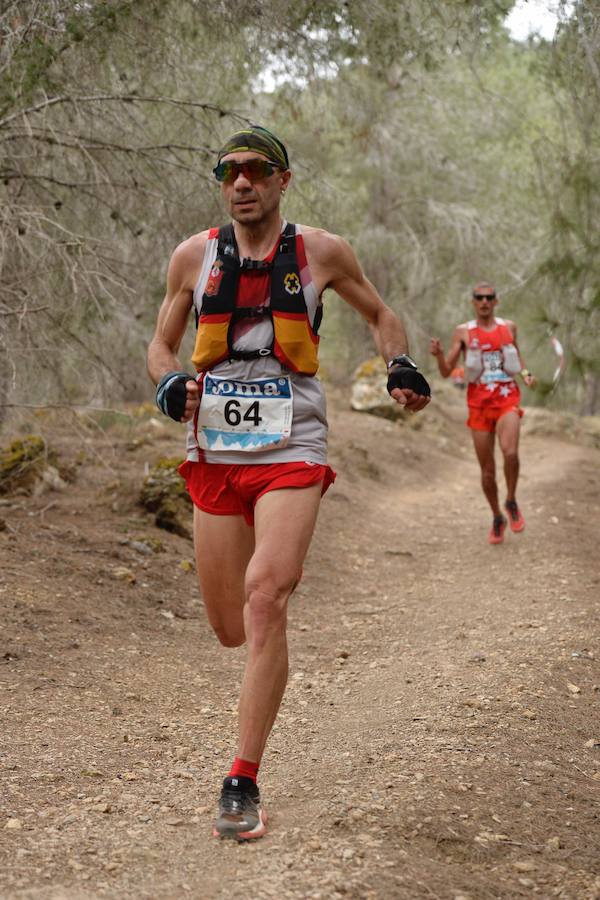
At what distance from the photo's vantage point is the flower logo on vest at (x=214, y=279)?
156 inches

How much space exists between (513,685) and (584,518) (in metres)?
6.22

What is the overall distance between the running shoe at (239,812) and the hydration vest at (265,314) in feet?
4.88

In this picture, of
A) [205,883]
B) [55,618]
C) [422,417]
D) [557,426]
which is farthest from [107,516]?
→ [557,426]

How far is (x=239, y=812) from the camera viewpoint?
11.7ft

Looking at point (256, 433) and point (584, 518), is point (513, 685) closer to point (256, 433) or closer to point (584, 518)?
point (256, 433)

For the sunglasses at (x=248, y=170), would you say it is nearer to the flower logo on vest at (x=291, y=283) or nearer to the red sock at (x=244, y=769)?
the flower logo on vest at (x=291, y=283)

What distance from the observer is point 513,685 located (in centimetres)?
555

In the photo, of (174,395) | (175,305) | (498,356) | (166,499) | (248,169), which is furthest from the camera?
(498,356)

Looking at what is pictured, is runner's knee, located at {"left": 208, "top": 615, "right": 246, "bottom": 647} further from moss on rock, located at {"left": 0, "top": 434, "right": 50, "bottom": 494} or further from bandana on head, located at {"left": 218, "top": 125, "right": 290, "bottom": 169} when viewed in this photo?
moss on rock, located at {"left": 0, "top": 434, "right": 50, "bottom": 494}

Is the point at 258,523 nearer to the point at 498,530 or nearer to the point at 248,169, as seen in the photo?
the point at 248,169

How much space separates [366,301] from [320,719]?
2178 millimetres

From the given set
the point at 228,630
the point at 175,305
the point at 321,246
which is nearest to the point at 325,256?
the point at 321,246

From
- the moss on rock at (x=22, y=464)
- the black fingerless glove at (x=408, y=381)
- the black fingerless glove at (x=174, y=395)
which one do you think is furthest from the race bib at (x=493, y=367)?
the black fingerless glove at (x=174, y=395)

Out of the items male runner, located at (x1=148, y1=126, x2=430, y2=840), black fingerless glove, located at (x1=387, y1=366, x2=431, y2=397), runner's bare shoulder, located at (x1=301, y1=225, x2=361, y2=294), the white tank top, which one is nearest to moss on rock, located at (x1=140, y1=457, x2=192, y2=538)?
male runner, located at (x1=148, y1=126, x2=430, y2=840)
